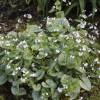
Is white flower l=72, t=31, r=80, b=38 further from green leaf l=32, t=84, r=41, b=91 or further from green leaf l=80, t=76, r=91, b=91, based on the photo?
green leaf l=32, t=84, r=41, b=91

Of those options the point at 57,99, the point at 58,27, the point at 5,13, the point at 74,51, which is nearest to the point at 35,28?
the point at 58,27

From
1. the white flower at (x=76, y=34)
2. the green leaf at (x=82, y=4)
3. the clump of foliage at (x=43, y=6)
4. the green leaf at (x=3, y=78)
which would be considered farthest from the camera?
the clump of foliage at (x=43, y=6)

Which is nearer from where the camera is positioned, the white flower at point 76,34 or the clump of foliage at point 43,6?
the white flower at point 76,34

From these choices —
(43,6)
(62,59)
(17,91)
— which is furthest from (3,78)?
(43,6)

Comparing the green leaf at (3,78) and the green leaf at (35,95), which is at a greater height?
the green leaf at (3,78)

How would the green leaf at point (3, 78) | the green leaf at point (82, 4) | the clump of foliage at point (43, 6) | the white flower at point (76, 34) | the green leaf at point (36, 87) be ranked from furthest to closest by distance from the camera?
1. the clump of foliage at point (43, 6)
2. the green leaf at point (82, 4)
3. the white flower at point (76, 34)
4. the green leaf at point (3, 78)
5. the green leaf at point (36, 87)

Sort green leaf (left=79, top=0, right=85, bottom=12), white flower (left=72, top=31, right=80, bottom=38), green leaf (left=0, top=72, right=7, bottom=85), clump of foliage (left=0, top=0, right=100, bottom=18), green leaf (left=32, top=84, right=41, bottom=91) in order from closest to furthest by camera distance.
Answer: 1. green leaf (left=32, top=84, right=41, bottom=91)
2. green leaf (left=0, top=72, right=7, bottom=85)
3. white flower (left=72, top=31, right=80, bottom=38)
4. green leaf (left=79, top=0, right=85, bottom=12)
5. clump of foliage (left=0, top=0, right=100, bottom=18)

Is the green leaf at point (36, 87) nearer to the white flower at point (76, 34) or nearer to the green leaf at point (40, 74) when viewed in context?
the green leaf at point (40, 74)

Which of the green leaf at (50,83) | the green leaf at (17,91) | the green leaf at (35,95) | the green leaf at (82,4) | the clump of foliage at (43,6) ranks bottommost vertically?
the green leaf at (35,95)

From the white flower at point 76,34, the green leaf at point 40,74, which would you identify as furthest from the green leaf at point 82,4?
the green leaf at point 40,74

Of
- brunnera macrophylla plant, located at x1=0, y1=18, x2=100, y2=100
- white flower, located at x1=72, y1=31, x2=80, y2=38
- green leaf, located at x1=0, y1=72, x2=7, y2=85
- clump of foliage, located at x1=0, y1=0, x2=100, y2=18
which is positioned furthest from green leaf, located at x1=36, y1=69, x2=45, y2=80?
clump of foliage, located at x1=0, y1=0, x2=100, y2=18
